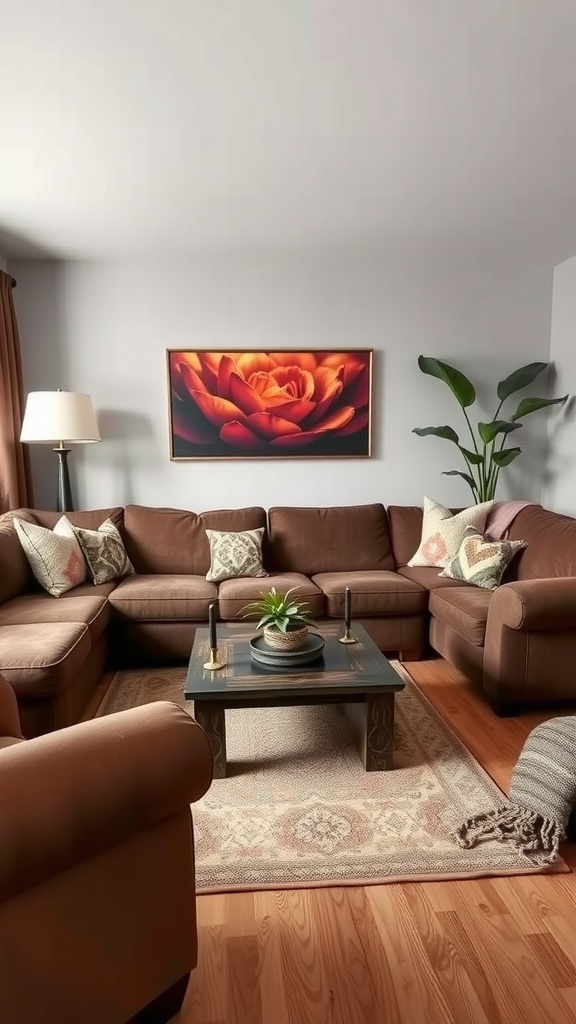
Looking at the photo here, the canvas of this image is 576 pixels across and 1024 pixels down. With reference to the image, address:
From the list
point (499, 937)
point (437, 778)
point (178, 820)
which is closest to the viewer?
point (178, 820)

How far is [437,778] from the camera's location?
2.02 m

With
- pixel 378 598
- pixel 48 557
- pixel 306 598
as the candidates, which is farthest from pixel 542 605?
pixel 48 557

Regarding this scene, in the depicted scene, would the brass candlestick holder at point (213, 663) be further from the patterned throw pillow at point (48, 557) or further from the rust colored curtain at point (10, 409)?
the rust colored curtain at point (10, 409)

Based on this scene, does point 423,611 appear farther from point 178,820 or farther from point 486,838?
point 178,820

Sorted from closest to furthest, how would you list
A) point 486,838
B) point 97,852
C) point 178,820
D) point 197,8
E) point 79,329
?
point 97,852 → point 178,820 → point 197,8 → point 486,838 → point 79,329

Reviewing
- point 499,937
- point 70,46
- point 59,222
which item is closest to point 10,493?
point 59,222

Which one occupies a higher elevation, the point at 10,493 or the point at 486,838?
the point at 10,493

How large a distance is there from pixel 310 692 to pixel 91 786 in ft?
3.61

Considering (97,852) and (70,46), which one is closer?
(97,852)

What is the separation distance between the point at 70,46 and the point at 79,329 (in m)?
2.16

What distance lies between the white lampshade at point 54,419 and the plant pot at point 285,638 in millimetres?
1792

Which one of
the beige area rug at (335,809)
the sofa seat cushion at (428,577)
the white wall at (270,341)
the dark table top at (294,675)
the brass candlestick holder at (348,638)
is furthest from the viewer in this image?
the white wall at (270,341)

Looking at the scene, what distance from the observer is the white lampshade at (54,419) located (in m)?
3.26

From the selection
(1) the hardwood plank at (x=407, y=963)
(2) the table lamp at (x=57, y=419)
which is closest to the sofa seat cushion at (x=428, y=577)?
(1) the hardwood plank at (x=407, y=963)
